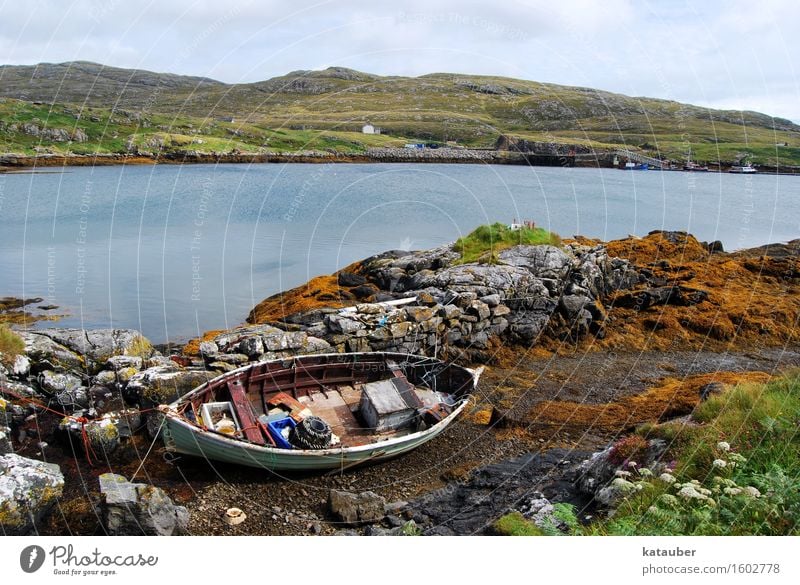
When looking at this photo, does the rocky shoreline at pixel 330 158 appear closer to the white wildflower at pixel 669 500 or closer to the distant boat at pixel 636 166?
the distant boat at pixel 636 166

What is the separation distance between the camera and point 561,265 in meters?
29.6

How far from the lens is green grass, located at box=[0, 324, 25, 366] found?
1741 cm

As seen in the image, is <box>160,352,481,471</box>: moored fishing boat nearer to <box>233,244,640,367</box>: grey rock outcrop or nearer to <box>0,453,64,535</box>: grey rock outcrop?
<box>233,244,640,367</box>: grey rock outcrop

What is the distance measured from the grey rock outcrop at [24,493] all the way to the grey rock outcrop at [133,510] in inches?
39.7

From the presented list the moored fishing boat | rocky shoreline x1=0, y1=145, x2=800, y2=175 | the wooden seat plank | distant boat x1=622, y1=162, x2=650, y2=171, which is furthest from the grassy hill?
the wooden seat plank

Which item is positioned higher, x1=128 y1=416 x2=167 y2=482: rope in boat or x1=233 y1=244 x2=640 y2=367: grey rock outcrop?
x1=233 y1=244 x2=640 y2=367: grey rock outcrop

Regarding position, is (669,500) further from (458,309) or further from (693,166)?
(693,166)

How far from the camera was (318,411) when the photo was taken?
17266mm

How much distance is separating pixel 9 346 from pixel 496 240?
2407 cm

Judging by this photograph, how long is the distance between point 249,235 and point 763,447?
40.9m

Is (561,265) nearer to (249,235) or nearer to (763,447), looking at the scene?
(763,447)

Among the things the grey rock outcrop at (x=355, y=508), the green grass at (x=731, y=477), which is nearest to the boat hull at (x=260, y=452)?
the grey rock outcrop at (x=355, y=508)

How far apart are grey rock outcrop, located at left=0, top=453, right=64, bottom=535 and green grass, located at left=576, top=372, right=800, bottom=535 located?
33.2 ft
